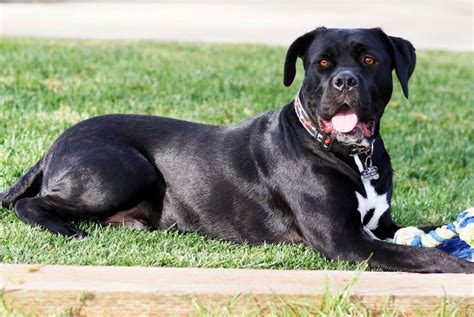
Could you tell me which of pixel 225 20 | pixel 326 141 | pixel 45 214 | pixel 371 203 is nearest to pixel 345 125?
pixel 326 141

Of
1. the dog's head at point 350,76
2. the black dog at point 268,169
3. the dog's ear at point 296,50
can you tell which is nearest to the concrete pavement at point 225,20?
the black dog at point 268,169

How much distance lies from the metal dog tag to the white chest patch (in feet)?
0.07

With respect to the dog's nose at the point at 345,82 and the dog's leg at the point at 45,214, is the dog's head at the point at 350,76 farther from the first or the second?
the dog's leg at the point at 45,214

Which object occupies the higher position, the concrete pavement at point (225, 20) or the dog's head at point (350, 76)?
the dog's head at point (350, 76)

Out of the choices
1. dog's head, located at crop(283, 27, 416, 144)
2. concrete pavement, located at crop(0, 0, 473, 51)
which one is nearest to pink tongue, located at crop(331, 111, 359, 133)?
dog's head, located at crop(283, 27, 416, 144)

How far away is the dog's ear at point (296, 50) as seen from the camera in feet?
17.5

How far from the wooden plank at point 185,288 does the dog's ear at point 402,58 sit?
5.34 ft

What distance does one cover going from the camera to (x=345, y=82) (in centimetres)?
488

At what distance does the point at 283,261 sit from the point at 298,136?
2.46 feet

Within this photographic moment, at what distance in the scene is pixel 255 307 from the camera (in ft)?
12.1

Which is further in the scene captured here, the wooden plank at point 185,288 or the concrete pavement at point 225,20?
the concrete pavement at point 225,20

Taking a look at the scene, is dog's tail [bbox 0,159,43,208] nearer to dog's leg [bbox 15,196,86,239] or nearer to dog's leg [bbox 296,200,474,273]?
dog's leg [bbox 15,196,86,239]

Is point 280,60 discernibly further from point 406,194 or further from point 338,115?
point 338,115

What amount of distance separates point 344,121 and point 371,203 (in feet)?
1.69
